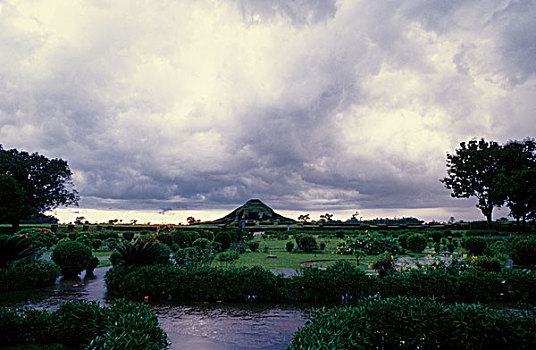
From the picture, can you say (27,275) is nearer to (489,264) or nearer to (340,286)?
(340,286)

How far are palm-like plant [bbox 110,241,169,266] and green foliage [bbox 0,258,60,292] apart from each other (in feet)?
8.30

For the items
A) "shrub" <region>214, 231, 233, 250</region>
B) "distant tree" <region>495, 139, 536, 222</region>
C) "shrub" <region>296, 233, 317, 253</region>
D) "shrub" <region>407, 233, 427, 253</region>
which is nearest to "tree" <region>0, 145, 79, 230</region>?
"shrub" <region>214, 231, 233, 250</region>

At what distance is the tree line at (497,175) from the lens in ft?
103

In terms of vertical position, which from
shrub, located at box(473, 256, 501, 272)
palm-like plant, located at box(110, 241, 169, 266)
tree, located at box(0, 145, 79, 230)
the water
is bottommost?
the water

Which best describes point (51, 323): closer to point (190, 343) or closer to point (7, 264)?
point (190, 343)

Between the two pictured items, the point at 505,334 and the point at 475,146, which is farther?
the point at 475,146

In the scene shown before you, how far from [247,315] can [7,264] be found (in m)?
7.19

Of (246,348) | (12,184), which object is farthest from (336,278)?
(12,184)

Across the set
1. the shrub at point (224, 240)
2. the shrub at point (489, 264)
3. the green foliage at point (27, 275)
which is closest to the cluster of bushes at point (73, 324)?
the green foliage at point (27, 275)

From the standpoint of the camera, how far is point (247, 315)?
698 centimetres

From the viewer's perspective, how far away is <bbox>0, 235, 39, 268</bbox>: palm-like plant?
9219 millimetres

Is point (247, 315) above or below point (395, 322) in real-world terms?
below

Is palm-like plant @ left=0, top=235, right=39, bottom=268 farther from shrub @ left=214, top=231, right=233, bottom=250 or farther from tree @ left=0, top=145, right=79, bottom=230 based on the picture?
tree @ left=0, top=145, right=79, bottom=230

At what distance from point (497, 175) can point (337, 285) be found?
33.5 m
